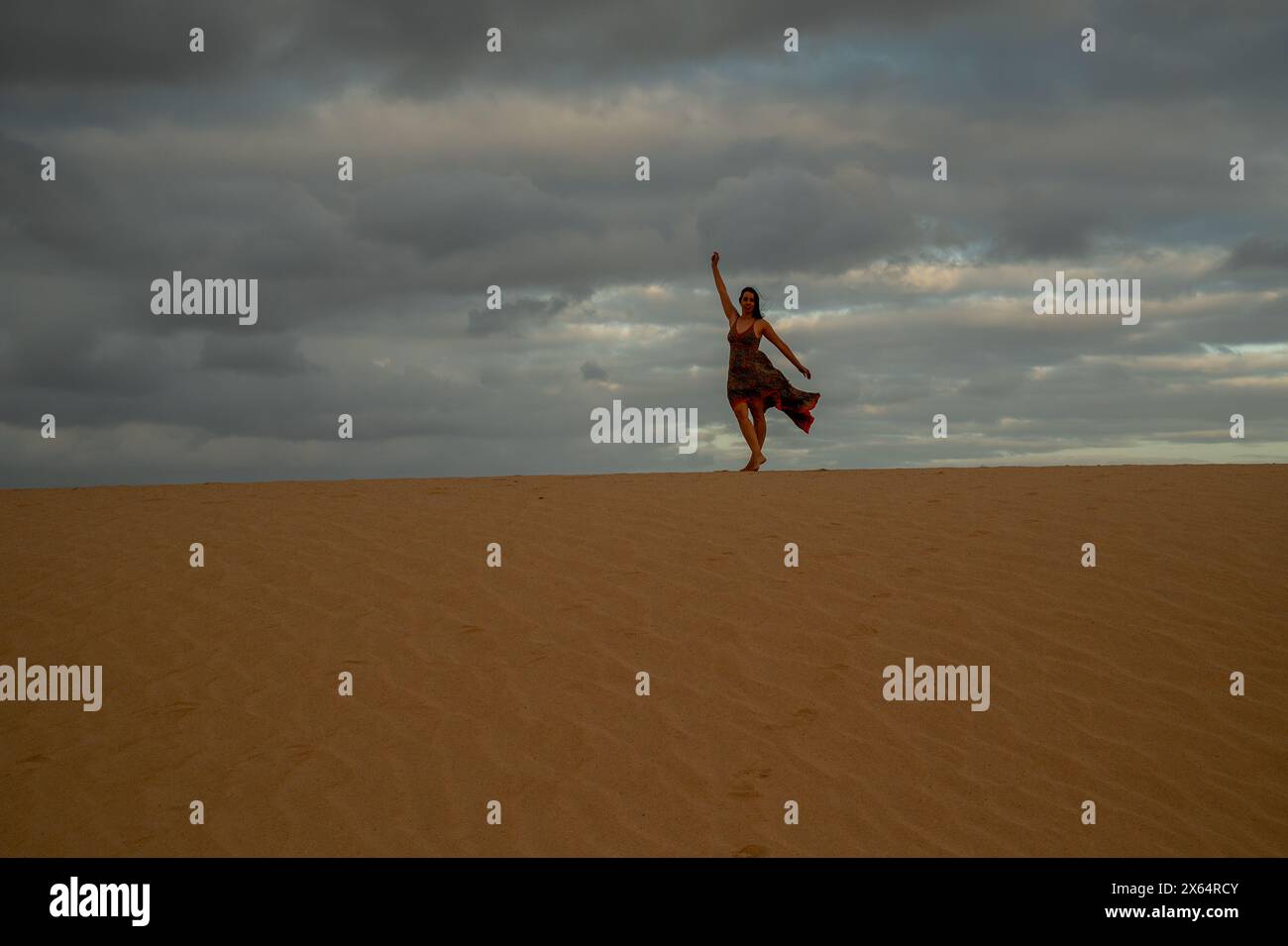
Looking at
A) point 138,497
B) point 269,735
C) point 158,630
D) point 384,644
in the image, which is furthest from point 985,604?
point 138,497

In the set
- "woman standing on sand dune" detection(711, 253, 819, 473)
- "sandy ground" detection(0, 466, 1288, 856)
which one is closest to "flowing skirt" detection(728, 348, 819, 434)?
"woman standing on sand dune" detection(711, 253, 819, 473)

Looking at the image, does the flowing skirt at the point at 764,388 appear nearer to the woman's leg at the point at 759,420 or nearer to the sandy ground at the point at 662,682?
the woman's leg at the point at 759,420

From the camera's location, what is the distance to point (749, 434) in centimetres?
1576

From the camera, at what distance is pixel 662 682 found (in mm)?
8117

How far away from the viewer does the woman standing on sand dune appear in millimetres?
15344

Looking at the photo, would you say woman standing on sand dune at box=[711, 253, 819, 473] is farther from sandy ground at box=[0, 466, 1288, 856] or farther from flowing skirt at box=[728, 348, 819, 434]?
sandy ground at box=[0, 466, 1288, 856]

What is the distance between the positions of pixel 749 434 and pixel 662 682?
26.5ft

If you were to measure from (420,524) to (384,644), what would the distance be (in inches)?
147

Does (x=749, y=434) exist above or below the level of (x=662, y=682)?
above

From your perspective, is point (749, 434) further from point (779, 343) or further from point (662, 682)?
point (662, 682)

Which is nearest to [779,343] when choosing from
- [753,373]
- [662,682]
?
[753,373]

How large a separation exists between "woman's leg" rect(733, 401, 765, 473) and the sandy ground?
291 cm

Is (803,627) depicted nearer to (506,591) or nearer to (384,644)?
(506,591)

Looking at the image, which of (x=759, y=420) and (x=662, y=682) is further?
(x=759, y=420)
